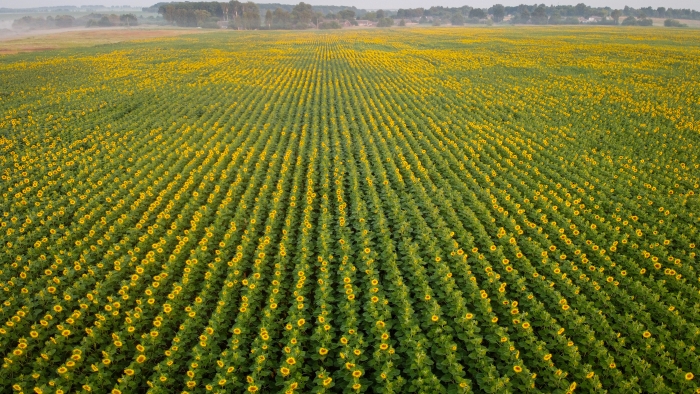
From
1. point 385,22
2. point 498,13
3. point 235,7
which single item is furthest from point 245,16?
point 498,13

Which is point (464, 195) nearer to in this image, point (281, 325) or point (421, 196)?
point (421, 196)

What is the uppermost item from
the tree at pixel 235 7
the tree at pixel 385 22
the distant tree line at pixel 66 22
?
the tree at pixel 235 7

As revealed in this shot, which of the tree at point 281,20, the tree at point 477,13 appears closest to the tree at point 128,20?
the tree at point 281,20

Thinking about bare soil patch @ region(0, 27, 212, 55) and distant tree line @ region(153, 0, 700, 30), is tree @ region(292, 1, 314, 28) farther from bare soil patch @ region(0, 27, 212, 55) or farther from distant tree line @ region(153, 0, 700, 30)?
bare soil patch @ region(0, 27, 212, 55)

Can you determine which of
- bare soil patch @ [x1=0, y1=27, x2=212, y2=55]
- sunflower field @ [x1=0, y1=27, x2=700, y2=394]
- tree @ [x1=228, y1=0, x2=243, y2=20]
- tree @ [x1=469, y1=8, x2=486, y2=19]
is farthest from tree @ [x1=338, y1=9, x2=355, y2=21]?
sunflower field @ [x1=0, y1=27, x2=700, y2=394]

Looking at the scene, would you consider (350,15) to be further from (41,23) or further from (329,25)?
(41,23)

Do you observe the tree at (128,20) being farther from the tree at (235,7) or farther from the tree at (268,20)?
the tree at (268,20)

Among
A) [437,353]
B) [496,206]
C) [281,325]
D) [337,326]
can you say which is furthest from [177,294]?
[496,206]

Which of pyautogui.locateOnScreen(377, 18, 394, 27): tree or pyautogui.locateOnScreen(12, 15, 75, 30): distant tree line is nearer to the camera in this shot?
pyautogui.locateOnScreen(377, 18, 394, 27): tree
